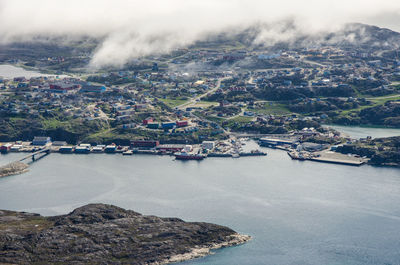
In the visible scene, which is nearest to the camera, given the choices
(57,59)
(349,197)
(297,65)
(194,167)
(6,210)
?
(6,210)

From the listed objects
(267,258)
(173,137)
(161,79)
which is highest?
(161,79)

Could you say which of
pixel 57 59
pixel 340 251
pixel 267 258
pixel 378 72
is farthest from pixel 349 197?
pixel 57 59

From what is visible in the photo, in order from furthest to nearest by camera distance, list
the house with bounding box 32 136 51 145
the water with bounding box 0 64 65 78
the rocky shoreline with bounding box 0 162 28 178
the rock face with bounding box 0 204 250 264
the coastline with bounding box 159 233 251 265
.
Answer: the water with bounding box 0 64 65 78 < the house with bounding box 32 136 51 145 < the rocky shoreline with bounding box 0 162 28 178 < the coastline with bounding box 159 233 251 265 < the rock face with bounding box 0 204 250 264

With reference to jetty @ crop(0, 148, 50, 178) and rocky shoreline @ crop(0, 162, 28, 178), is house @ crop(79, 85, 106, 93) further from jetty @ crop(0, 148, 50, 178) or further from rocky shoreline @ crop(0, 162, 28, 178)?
rocky shoreline @ crop(0, 162, 28, 178)

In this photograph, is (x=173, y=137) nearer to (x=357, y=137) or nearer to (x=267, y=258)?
(x=357, y=137)

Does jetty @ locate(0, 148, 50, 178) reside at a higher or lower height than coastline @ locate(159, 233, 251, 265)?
higher

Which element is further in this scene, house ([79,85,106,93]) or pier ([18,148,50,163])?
house ([79,85,106,93])

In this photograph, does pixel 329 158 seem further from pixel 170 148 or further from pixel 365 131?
pixel 170 148

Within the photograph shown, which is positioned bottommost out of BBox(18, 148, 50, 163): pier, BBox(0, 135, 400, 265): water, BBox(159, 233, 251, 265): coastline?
BBox(159, 233, 251, 265): coastline

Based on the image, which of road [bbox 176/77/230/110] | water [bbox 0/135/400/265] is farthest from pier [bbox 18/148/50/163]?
road [bbox 176/77/230/110]
